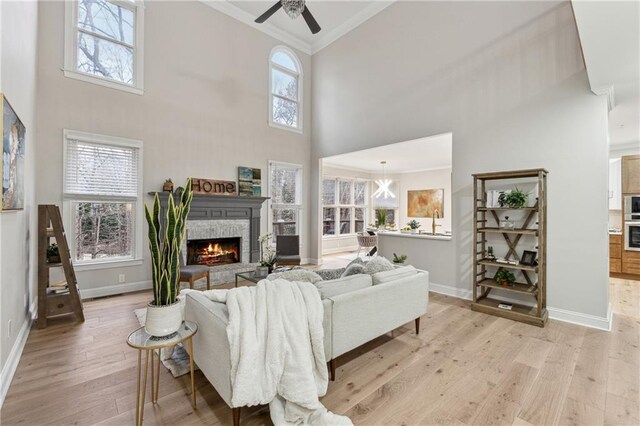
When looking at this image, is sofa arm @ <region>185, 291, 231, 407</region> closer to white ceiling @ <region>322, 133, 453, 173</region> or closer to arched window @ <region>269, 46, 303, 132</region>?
white ceiling @ <region>322, 133, 453, 173</region>

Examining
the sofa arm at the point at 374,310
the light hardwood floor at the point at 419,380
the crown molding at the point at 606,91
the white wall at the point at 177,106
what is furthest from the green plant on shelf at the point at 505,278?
the white wall at the point at 177,106

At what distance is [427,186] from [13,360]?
934 cm

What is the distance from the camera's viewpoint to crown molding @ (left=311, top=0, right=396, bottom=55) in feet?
17.7

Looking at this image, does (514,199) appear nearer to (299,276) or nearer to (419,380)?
(419,380)

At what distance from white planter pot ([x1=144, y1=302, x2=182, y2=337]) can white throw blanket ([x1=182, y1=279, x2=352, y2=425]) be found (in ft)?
1.10

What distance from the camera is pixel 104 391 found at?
205 cm

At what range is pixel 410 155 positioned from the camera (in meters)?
6.73

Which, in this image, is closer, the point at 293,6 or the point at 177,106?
the point at 293,6

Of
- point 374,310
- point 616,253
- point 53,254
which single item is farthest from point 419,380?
point 616,253

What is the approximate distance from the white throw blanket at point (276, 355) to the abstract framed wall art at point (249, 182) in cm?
401

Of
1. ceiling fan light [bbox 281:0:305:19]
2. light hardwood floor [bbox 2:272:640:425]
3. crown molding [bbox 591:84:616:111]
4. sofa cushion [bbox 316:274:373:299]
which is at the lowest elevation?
light hardwood floor [bbox 2:272:640:425]

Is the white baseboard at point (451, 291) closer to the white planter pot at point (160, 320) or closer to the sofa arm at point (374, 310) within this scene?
the sofa arm at point (374, 310)

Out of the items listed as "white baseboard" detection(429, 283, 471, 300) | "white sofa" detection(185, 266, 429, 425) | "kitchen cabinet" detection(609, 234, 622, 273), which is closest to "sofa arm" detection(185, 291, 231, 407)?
"white sofa" detection(185, 266, 429, 425)

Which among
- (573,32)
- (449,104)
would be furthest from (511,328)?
(573,32)
